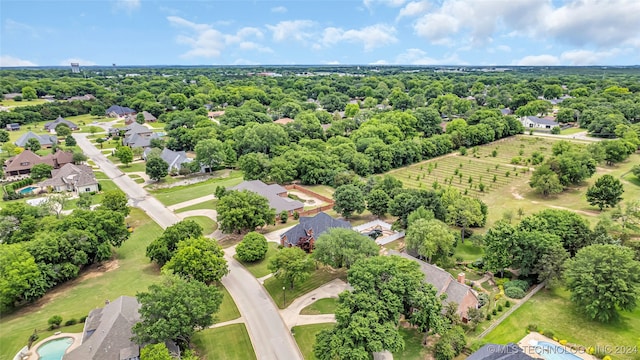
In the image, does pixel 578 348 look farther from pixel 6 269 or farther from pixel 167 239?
pixel 6 269

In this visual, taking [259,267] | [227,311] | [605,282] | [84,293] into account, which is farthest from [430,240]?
[84,293]

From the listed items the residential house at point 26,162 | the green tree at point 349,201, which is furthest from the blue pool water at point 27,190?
the green tree at point 349,201

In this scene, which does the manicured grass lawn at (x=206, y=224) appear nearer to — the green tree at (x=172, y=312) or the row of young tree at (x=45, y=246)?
the row of young tree at (x=45, y=246)

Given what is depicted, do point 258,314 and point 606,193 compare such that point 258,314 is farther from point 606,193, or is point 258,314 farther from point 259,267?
point 606,193

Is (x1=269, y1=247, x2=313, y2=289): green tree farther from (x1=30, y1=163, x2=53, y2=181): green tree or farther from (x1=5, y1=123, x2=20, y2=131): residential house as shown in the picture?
(x1=5, y1=123, x2=20, y2=131): residential house

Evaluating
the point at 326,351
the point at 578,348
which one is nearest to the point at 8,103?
the point at 326,351

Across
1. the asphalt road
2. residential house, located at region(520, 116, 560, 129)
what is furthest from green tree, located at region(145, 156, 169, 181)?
residential house, located at region(520, 116, 560, 129)

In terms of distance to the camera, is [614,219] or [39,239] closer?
[39,239]
